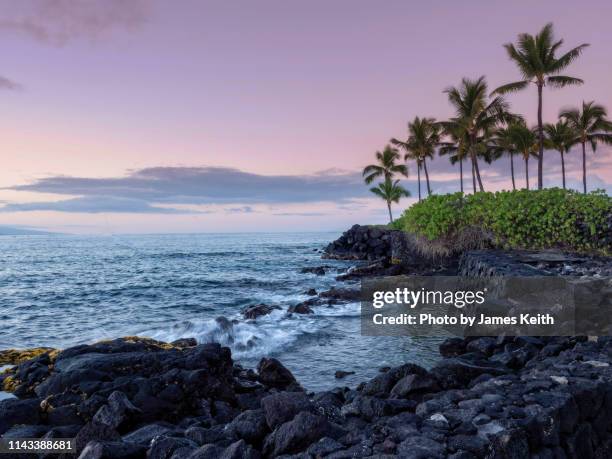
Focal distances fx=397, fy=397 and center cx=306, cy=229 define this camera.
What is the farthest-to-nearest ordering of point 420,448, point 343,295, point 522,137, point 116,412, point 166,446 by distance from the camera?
point 522,137 < point 343,295 < point 116,412 < point 166,446 < point 420,448

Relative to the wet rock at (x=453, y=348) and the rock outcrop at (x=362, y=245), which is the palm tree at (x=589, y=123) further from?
the wet rock at (x=453, y=348)

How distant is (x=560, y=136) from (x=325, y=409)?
54.7 metres

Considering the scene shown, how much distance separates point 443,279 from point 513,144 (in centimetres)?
3093

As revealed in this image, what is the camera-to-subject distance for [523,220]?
18.5 meters

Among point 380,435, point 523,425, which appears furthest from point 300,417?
point 523,425

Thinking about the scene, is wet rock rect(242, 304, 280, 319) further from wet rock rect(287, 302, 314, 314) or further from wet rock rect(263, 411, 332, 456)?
wet rock rect(263, 411, 332, 456)

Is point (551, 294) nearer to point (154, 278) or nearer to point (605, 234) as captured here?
point (605, 234)

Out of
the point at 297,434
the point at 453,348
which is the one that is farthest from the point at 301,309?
the point at 297,434

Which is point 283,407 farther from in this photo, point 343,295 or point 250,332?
point 343,295

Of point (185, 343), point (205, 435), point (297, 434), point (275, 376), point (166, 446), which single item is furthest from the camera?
point (185, 343)

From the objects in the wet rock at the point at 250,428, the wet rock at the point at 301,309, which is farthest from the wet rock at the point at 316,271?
the wet rock at the point at 250,428
